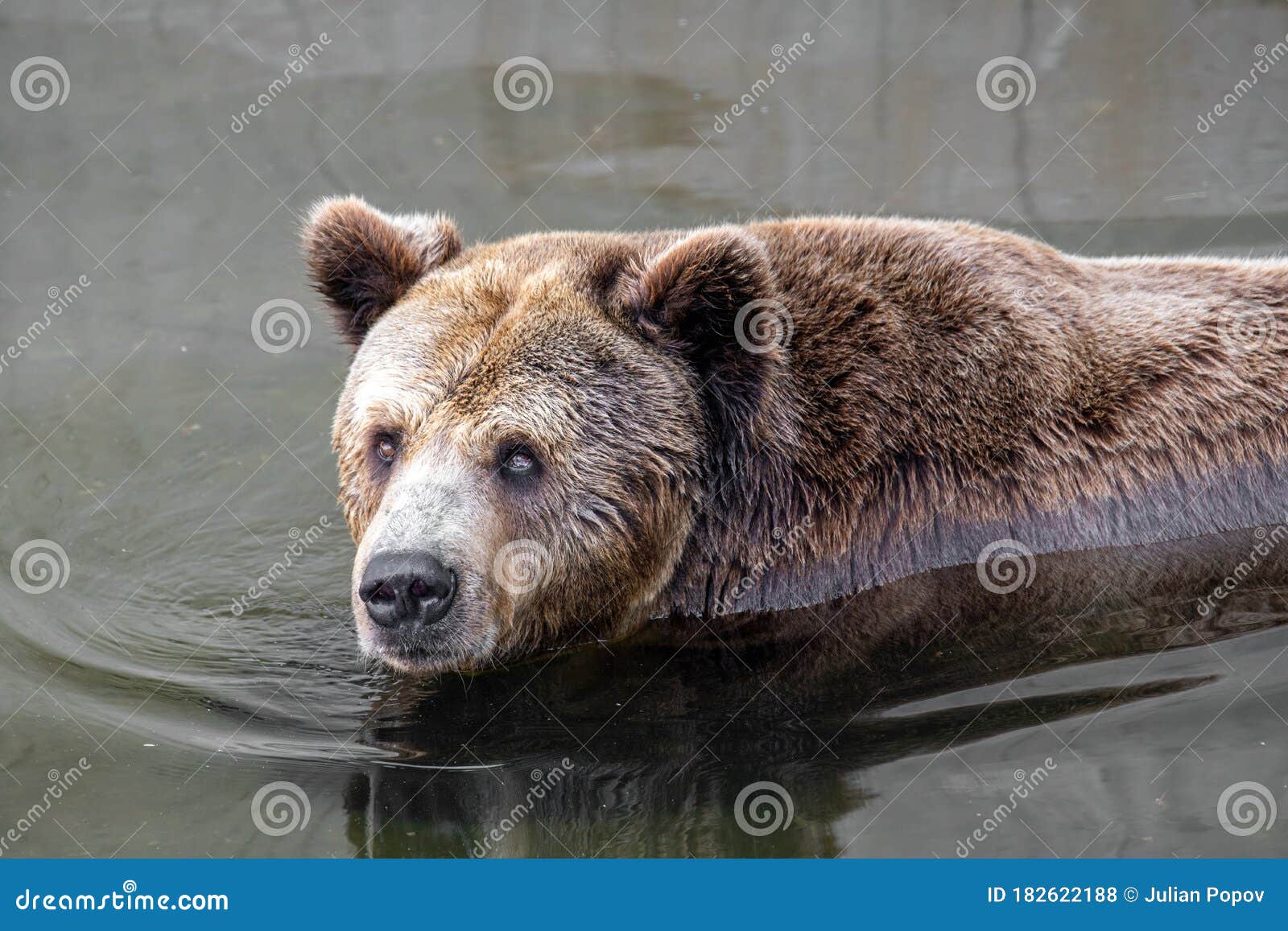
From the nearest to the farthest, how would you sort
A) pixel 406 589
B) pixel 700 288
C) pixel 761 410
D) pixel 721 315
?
pixel 406 589, pixel 700 288, pixel 721 315, pixel 761 410

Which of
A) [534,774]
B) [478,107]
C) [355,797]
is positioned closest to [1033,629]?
[534,774]

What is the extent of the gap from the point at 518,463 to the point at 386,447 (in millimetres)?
673

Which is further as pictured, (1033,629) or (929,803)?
(1033,629)

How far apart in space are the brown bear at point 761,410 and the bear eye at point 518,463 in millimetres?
12

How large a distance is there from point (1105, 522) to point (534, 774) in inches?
136

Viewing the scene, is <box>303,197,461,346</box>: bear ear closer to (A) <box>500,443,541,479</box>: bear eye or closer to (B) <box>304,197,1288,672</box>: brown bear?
(B) <box>304,197,1288,672</box>: brown bear

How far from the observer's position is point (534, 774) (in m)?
6.98

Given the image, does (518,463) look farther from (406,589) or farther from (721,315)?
(721,315)

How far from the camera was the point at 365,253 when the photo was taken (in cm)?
768

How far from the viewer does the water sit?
6.75 m

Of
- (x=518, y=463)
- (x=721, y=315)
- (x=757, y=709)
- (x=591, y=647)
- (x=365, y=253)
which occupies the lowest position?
(x=757, y=709)

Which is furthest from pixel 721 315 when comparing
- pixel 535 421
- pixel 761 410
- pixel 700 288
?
pixel 535 421

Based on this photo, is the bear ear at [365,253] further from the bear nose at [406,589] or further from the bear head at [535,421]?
the bear nose at [406,589]

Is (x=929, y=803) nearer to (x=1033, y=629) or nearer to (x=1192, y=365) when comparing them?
(x=1033, y=629)
